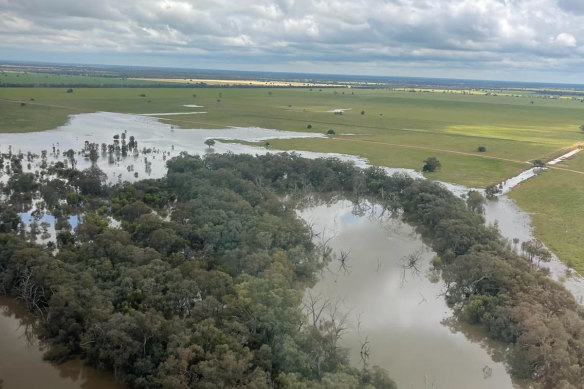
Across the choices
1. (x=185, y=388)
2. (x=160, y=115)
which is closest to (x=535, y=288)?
(x=185, y=388)

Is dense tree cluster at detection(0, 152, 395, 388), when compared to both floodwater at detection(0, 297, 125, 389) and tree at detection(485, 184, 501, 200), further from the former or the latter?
tree at detection(485, 184, 501, 200)

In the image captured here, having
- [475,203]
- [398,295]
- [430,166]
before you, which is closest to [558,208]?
[475,203]

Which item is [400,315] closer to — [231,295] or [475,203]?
[231,295]

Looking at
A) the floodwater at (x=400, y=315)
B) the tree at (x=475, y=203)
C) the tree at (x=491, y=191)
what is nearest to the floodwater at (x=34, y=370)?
the floodwater at (x=400, y=315)

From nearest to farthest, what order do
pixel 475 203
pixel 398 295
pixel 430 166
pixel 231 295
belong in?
pixel 231 295, pixel 398 295, pixel 475 203, pixel 430 166

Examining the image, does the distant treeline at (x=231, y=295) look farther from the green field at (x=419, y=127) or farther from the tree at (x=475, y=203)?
the green field at (x=419, y=127)

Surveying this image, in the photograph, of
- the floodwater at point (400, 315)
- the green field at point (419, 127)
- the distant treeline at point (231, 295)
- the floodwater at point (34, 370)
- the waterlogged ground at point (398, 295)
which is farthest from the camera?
the green field at point (419, 127)

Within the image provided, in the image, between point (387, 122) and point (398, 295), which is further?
point (387, 122)
